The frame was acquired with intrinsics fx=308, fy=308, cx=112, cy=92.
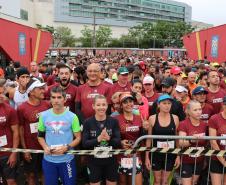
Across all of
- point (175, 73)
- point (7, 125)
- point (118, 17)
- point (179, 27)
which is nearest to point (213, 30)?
point (175, 73)

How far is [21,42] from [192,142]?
10.9m

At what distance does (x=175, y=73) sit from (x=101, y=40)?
82.2 meters

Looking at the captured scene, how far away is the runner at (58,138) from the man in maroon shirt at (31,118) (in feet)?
1.62

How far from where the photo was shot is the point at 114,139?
396cm

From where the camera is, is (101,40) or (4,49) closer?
(4,49)

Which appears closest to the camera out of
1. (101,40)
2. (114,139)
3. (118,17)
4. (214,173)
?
(114,139)

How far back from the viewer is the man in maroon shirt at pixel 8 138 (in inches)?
167

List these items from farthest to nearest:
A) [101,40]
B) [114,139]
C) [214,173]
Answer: [101,40] < [214,173] < [114,139]

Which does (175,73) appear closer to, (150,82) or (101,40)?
(150,82)

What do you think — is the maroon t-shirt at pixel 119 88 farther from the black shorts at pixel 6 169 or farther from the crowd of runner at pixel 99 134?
the black shorts at pixel 6 169

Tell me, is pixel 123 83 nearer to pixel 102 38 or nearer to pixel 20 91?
pixel 20 91

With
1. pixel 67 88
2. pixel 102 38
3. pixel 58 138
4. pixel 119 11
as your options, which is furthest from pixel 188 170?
pixel 119 11

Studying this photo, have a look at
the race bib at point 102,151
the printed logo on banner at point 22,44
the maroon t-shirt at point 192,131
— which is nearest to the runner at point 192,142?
the maroon t-shirt at point 192,131

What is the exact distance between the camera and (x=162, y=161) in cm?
439
